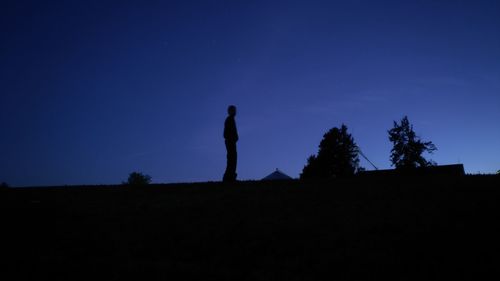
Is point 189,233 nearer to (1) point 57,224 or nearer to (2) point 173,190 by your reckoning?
(1) point 57,224

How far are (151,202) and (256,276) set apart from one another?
556cm

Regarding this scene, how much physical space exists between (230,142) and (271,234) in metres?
6.26

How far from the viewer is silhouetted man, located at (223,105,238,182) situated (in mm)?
11969

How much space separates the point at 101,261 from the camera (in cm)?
533

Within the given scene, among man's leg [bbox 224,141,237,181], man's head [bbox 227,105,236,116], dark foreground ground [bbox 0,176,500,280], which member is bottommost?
dark foreground ground [bbox 0,176,500,280]

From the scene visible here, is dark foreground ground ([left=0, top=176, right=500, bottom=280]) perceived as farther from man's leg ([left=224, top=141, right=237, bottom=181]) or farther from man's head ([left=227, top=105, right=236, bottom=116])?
man's head ([left=227, top=105, right=236, bottom=116])

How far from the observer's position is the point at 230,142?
12.1 meters

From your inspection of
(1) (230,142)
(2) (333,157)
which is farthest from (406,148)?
(1) (230,142)

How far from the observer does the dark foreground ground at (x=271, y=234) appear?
15.4ft

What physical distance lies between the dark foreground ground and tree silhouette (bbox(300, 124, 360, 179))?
2239 inches

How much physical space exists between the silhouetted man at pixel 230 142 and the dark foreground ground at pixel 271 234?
222cm

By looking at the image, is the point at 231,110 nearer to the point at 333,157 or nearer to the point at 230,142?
the point at 230,142

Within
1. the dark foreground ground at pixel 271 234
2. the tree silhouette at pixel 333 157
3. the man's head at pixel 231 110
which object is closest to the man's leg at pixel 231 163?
the man's head at pixel 231 110

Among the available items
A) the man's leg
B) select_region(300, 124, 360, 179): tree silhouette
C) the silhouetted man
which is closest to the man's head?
the silhouetted man
